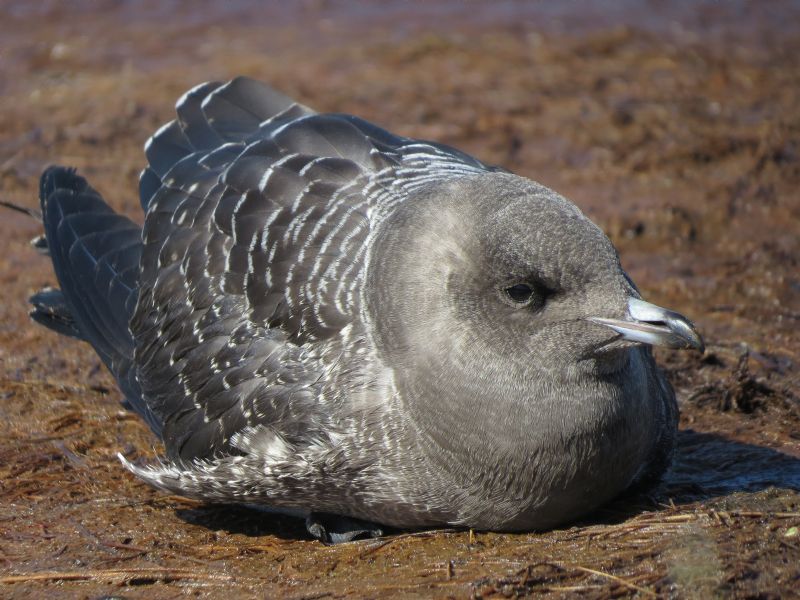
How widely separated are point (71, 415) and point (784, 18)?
11101mm

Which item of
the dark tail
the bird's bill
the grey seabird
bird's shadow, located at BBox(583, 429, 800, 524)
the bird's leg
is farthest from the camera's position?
the dark tail

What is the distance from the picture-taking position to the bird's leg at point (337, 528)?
5.92 metres

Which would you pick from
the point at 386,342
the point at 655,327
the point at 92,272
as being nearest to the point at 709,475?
the point at 655,327

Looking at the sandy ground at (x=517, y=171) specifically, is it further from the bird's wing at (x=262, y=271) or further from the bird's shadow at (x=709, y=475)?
the bird's wing at (x=262, y=271)

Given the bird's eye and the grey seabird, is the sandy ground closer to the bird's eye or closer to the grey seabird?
the grey seabird

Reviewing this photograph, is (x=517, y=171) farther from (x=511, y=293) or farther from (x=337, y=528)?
(x=511, y=293)

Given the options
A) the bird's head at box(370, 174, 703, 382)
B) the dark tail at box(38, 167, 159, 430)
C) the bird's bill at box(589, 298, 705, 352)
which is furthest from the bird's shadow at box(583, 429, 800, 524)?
the dark tail at box(38, 167, 159, 430)

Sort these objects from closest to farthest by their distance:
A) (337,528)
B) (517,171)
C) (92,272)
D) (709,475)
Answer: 1. (337,528)
2. (709,475)
3. (92,272)
4. (517,171)

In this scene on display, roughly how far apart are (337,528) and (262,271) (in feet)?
4.44

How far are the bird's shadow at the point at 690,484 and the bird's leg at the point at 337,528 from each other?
188mm

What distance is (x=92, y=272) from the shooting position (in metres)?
7.25

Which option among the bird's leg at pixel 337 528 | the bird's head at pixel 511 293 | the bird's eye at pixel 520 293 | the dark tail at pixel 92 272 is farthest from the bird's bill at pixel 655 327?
the dark tail at pixel 92 272

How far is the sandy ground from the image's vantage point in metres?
5.38

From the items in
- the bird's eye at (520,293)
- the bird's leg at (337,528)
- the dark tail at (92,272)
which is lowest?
the bird's leg at (337,528)
